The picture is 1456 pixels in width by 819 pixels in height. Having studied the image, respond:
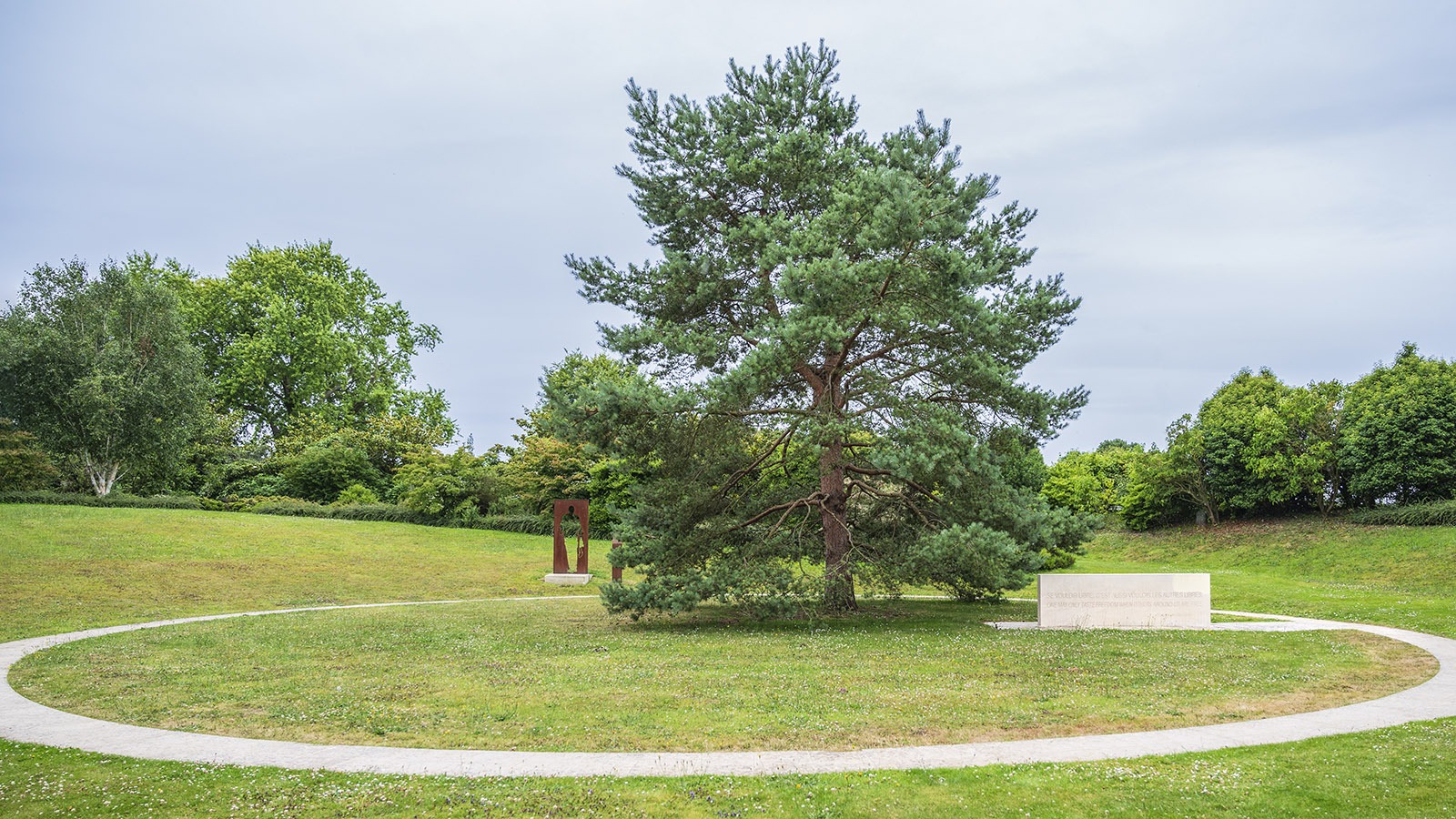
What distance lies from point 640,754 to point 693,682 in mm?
3681

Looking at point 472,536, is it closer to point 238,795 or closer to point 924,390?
point 924,390

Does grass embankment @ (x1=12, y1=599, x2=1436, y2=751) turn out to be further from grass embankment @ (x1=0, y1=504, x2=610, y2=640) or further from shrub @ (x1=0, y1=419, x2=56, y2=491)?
shrub @ (x1=0, y1=419, x2=56, y2=491)

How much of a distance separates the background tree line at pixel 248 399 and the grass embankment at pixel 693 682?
1388 cm

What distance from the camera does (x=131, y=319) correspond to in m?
36.4

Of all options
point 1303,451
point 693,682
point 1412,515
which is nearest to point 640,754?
point 693,682

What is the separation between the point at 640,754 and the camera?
25.1ft

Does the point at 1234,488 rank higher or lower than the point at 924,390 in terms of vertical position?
lower

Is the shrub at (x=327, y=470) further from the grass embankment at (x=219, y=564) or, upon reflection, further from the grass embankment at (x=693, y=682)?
the grass embankment at (x=693, y=682)

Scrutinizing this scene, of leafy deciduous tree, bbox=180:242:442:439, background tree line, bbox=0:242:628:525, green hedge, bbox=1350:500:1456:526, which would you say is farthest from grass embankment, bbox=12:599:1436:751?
leafy deciduous tree, bbox=180:242:442:439

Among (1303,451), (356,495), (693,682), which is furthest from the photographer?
(356,495)

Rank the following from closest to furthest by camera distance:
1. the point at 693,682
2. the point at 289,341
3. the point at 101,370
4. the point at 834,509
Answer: the point at 693,682
the point at 834,509
the point at 101,370
the point at 289,341

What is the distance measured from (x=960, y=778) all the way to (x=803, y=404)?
13.0m

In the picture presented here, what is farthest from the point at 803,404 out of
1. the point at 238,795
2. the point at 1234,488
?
the point at 1234,488

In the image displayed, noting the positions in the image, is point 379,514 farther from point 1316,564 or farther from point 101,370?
point 1316,564
